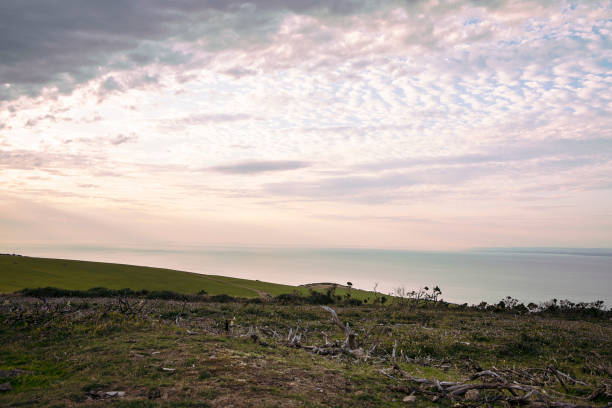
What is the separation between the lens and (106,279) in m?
44.1

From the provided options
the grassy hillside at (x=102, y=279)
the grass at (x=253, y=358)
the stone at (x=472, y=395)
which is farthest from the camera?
the grassy hillside at (x=102, y=279)

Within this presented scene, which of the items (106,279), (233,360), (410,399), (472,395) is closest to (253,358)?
Result: (233,360)

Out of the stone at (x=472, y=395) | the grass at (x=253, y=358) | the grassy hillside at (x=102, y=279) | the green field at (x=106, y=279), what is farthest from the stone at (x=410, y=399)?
the grassy hillside at (x=102, y=279)

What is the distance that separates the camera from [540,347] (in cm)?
1925

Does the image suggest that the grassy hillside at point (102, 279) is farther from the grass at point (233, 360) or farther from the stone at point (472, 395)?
the stone at point (472, 395)

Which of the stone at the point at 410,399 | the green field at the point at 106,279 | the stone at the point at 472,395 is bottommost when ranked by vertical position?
the green field at the point at 106,279

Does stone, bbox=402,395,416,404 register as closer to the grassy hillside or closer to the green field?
the green field

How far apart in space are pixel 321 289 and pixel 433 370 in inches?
1239

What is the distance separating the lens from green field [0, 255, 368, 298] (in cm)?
3809

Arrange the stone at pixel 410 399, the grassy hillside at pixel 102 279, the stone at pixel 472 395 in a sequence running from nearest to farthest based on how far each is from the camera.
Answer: the stone at pixel 410 399
the stone at pixel 472 395
the grassy hillside at pixel 102 279

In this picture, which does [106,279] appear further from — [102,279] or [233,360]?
[233,360]

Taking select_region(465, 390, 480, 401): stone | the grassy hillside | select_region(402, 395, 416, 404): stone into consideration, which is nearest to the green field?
the grassy hillside

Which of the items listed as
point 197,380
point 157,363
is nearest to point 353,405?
point 197,380

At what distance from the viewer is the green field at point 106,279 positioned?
38.1m
